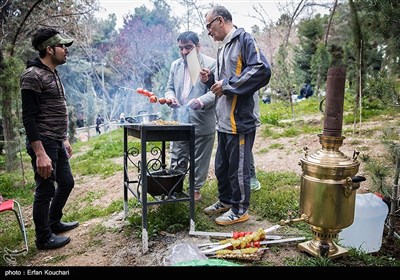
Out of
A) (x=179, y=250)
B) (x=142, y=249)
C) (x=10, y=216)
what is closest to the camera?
(x=179, y=250)

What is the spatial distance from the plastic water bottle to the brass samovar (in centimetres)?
62

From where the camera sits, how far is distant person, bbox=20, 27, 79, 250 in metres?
2.82

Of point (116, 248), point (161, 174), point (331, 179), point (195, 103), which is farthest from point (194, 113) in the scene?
point (331, 179)

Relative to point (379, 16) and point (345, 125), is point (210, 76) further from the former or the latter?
point (345, 125)

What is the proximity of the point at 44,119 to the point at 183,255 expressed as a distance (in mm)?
1872

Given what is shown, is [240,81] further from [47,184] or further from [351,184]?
[47,184]

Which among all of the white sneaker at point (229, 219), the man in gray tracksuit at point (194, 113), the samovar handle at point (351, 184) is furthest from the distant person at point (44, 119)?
the samovar handle at point (351, 184)

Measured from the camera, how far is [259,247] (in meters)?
2.72

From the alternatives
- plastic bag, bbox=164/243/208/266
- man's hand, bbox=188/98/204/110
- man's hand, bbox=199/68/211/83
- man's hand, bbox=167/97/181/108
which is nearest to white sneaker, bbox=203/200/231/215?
plastic bag, bbox=164/243/208/266

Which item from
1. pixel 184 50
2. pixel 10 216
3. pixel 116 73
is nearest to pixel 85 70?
pixel 116 73

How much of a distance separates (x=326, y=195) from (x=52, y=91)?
8.79 feet

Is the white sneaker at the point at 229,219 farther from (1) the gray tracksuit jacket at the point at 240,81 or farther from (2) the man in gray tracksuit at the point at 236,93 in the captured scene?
(1) the gray tracksuit jacket at the point at 240,81

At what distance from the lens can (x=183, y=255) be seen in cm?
251

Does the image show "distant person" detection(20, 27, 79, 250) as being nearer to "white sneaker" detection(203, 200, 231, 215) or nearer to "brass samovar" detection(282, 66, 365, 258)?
"white sneaker" detection(203, 200, 231, 215)
